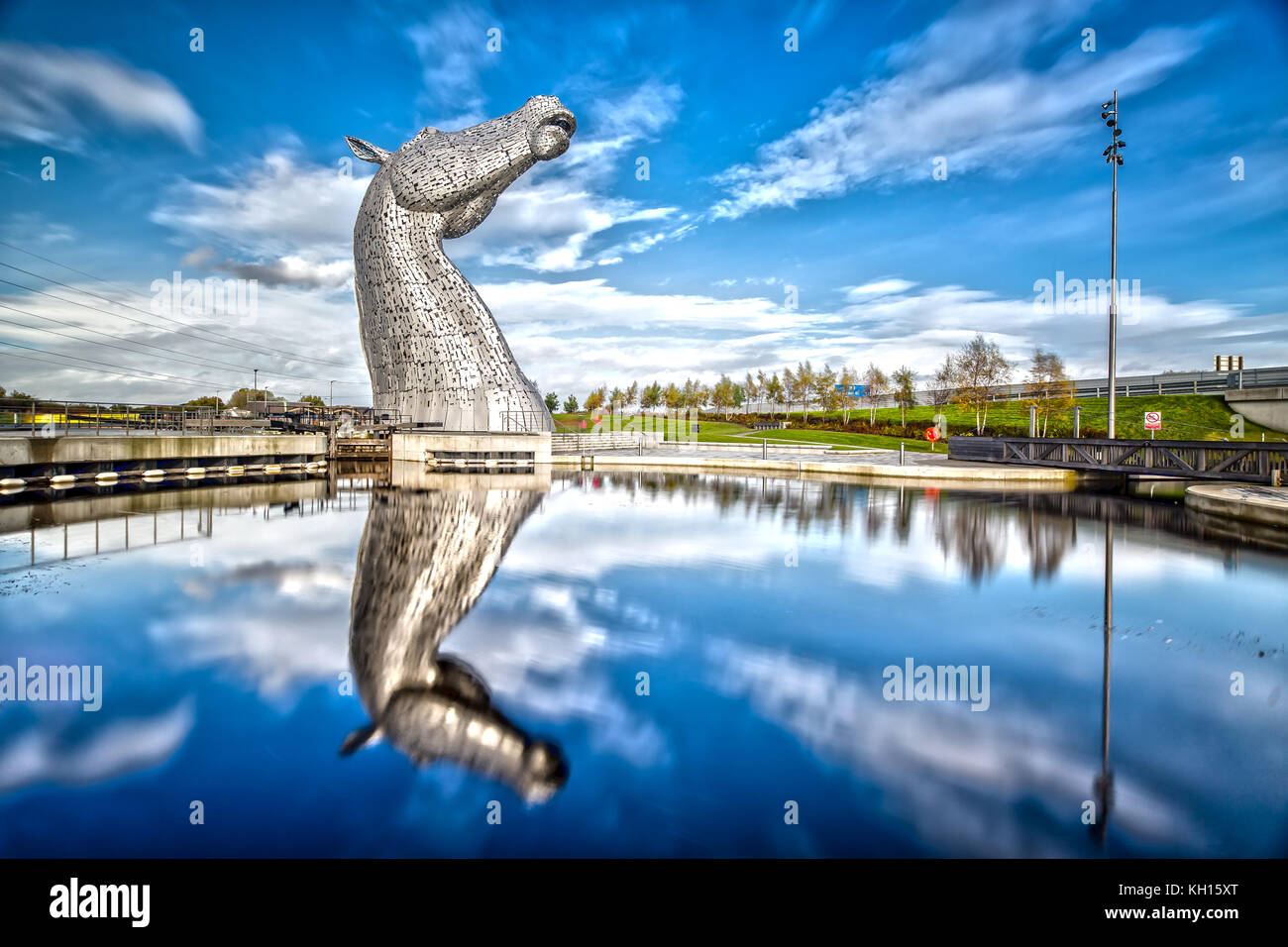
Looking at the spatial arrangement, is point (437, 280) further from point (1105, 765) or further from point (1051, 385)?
point (1051, 385)

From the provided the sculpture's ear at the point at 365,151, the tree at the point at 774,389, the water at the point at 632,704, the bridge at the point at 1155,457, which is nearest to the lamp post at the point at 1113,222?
the bridge at the point at 1155,457

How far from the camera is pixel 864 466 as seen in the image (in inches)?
969

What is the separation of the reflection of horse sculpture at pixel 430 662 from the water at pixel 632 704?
27mm

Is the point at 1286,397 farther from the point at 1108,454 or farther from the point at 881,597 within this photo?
the point at 881,597

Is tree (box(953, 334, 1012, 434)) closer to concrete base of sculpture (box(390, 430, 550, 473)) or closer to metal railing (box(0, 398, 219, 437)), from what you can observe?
concrete base of sculpture (box(390, 430, 550, 473))

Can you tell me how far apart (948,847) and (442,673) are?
3.23 meters

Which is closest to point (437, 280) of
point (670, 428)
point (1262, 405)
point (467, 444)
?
point (467, 444)

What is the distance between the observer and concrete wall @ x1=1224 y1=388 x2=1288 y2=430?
1494 inches

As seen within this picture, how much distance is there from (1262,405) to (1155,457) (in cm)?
3086

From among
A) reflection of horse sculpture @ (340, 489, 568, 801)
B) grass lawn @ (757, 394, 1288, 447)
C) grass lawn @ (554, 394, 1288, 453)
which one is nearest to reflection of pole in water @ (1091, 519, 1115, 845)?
reflection of horse sculpture @ (340, 489, 568, 801)

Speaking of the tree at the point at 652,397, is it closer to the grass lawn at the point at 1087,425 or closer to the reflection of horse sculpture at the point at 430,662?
the grass lawn at the point at 1087,425

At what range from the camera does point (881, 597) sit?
6883 millimetres

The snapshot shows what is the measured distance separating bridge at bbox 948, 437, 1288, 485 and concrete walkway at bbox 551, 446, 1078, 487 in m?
0.79
